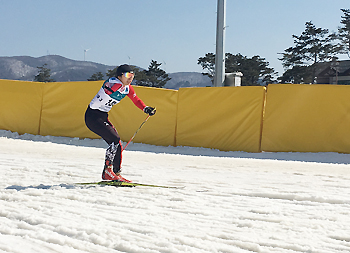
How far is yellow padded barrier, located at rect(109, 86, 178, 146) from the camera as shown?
1223 centimetres

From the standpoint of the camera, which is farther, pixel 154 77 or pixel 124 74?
pixel 154 77

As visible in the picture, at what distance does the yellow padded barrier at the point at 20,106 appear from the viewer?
1404 centimetres

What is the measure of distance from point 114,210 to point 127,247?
1.17m

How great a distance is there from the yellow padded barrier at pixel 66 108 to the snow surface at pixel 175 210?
5813 millimetres

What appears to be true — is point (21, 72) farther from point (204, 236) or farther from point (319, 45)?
point (204, 236)

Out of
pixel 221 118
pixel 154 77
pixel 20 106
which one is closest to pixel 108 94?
pixel 221 118

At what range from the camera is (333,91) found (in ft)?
35.1

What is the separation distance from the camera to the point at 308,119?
1071cm

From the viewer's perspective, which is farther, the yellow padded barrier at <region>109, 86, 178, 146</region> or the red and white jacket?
the yellow padded barrier at <region>109, 86, 178, 146</region>

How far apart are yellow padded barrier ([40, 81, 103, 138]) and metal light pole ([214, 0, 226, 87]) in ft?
19.7

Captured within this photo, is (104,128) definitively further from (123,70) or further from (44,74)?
(44,74)

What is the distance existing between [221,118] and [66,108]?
219 inches

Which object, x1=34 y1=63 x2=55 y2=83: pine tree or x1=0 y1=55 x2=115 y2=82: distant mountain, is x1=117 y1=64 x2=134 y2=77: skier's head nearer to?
x1=34 y1=63 x2=55 y2=83: pine tree

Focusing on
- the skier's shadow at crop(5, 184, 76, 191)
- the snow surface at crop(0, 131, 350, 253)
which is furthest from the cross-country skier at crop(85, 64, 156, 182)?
the skier's shadow at crop(5, 184, 76, 191)
